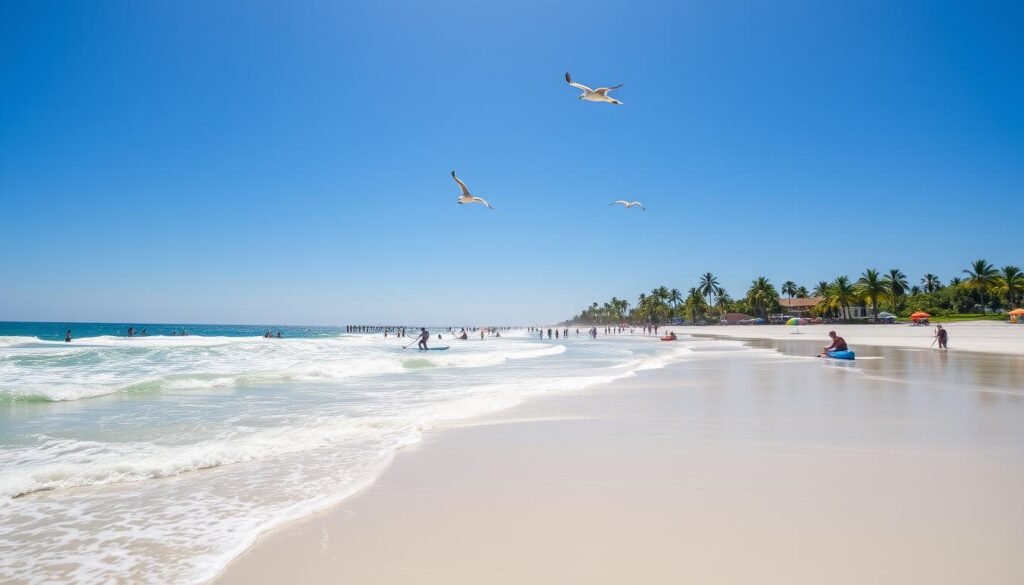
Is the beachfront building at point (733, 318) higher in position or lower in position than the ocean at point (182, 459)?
higher

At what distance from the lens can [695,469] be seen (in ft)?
19.0

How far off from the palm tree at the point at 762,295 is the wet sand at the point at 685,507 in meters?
113

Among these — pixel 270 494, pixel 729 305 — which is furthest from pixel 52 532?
pixel 729 305

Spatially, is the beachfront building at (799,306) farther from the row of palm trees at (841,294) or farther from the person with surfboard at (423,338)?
the person with surfboard at (423,338)

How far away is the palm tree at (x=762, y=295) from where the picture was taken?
112938 millimetres

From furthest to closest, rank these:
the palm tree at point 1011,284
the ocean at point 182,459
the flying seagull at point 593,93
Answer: the palm tree at point 1011,284 < the flying seagull at point 593,93 < the ocean at point 182,459

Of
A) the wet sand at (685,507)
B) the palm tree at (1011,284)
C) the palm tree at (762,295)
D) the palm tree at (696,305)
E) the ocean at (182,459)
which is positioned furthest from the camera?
the palm tree at (696,305)

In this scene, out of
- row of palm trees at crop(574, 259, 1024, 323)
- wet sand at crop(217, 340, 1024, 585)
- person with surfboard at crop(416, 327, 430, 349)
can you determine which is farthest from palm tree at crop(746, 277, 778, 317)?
wet sand at crop(217, 340, 1024, 585)

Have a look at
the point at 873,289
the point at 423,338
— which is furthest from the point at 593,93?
the point at 873,289

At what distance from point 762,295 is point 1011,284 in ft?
133

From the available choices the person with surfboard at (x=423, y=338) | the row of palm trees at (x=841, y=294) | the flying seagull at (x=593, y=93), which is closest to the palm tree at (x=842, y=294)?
the row of palm trees at (x=841, y=294)

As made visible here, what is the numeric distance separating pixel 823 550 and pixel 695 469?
7.20ft

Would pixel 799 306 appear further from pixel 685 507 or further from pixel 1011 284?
pixel 685 507

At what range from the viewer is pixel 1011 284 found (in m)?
77.5
